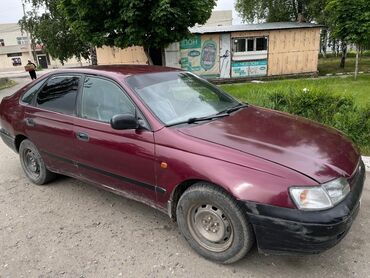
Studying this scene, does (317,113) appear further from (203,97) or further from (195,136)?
(195,136)

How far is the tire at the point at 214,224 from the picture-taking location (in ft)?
9.34

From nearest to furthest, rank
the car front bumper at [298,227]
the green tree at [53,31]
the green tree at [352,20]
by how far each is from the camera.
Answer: the car front bumper at [298,227]
the green tree at [352,20]
the green tree at [53,31]

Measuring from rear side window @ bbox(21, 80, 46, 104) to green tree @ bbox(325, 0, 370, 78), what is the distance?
13804 mm

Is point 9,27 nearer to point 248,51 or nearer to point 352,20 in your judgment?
point 248,51

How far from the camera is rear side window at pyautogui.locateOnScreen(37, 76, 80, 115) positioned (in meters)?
4.16

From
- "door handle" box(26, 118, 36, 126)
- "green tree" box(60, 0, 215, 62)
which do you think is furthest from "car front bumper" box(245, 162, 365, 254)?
"green tree" box(60, 0, 215, 62)

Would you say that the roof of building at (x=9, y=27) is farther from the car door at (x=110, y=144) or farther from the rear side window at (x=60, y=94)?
the car door at (x=110, y=144)

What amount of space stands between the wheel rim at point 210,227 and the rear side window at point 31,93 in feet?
9.39

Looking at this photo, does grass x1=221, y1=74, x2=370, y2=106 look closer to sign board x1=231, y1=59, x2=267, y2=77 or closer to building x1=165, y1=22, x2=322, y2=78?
building x1=165, y1=22, x2=322, y2=78

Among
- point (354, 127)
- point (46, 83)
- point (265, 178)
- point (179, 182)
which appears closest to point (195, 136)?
point (179, 182)

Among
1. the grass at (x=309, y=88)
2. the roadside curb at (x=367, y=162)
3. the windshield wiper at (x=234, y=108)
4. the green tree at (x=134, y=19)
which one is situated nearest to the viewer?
the windshield wiper at (x=234, y=108)

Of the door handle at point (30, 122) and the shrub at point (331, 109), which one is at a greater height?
the door handle at point (30, 122)

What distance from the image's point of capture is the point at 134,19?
41.4 ft

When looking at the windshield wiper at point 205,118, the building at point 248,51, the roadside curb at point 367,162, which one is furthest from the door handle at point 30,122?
the building at point 248,51
